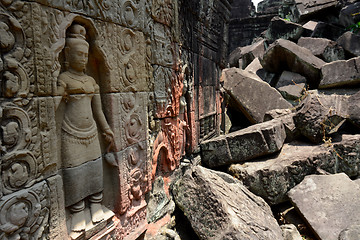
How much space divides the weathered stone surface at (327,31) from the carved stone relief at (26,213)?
9849 mm

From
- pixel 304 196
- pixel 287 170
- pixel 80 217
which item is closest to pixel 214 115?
pixel 287 170

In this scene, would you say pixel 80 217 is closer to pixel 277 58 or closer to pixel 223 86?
pixel 223 86

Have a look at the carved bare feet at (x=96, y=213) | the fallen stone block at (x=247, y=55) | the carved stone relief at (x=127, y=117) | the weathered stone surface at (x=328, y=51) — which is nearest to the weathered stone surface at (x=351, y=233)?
the carved stone relief at (x=127, y=117)

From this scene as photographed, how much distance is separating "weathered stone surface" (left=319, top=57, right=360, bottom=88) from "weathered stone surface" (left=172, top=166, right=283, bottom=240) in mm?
3935

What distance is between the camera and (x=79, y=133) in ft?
6.00

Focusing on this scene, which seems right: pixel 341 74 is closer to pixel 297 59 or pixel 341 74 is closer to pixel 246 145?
pixel 297 59

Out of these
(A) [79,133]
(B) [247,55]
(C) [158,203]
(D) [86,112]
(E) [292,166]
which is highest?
(B) [247,55]

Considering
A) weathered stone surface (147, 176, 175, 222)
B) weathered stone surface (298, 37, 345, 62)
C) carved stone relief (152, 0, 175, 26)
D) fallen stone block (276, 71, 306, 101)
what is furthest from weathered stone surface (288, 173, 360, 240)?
weathered stone surface (298, 37, 345, 62)

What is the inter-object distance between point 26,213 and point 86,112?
2.55 ft

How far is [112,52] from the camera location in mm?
2104

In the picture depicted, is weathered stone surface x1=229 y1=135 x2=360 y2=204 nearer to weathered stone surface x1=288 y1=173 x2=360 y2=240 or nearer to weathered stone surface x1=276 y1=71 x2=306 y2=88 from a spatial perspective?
weathered stone surface x1=288 y1=173 x2=360 y2=240

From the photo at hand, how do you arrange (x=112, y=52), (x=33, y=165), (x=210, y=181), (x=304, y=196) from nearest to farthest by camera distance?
(x=33, y=165), (x=112, y=52), (x=210, y=181), (x=304, y=196)

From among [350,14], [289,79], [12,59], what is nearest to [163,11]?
[12,59]

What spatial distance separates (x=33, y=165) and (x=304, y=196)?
3177 mm
